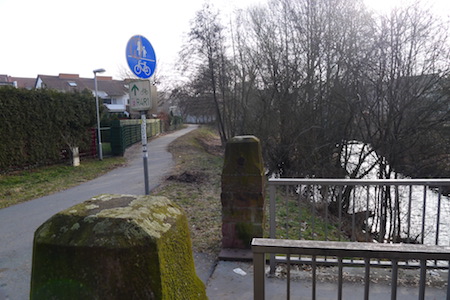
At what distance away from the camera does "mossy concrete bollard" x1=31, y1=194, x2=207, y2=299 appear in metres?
1.13

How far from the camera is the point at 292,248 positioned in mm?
1606

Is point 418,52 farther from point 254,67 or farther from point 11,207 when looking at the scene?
point 11,207

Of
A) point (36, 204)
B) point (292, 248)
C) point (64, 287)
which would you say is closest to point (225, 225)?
point (292, 248)

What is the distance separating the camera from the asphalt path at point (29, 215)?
3652 millimetres

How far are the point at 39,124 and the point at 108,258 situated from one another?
13.2 metres

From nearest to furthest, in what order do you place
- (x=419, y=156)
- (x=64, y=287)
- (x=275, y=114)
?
1. (x=64, y=287)
2. (x=419, y=156)
3. (x=275, y=114)

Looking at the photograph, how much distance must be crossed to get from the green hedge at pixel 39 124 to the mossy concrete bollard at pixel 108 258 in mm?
11855

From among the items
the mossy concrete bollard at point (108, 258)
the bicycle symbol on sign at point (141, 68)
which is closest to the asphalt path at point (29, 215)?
the mossy concrete bollard at point (108, 258)

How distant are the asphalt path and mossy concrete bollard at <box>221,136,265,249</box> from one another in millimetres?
2460

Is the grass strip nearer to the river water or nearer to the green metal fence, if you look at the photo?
the green metal fence

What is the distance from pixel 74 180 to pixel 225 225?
8396 mm

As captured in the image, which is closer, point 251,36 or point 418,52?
point 418,52

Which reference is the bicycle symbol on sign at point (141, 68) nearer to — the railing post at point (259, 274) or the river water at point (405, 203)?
the railing post at point (259, 274)

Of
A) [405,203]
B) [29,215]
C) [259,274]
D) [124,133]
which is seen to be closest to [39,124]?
[124,133]
